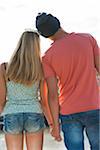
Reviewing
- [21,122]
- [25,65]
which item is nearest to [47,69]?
[25,65]

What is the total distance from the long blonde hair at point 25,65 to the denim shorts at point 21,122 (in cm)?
28

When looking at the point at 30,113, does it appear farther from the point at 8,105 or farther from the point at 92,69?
the point at 92,69

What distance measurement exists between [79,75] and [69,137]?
A: 514 mm

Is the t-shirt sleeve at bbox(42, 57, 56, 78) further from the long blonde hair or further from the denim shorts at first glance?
the denim shorts

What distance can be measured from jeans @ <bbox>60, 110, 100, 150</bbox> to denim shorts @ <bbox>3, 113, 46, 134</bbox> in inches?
9.5

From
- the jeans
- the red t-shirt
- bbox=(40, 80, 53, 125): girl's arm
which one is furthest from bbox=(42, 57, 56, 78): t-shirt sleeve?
the jeans

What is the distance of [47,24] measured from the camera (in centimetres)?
362

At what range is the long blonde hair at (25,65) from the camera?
12.1 ft

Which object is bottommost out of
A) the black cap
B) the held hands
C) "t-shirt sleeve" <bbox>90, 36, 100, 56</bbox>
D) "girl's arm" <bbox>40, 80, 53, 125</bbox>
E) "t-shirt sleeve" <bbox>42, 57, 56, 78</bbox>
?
the held hands

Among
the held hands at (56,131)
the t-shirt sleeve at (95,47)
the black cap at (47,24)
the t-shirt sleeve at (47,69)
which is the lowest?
the held hands at (56,131)

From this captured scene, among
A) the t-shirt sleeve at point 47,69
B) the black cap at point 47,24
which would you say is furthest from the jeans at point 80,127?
the black cap at point 47,24

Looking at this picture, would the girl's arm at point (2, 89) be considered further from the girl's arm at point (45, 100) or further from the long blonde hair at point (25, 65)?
the girl's arm at point (45, 100)

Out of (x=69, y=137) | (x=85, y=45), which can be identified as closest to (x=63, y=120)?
(x=69, y=137)

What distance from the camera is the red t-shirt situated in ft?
11.7
